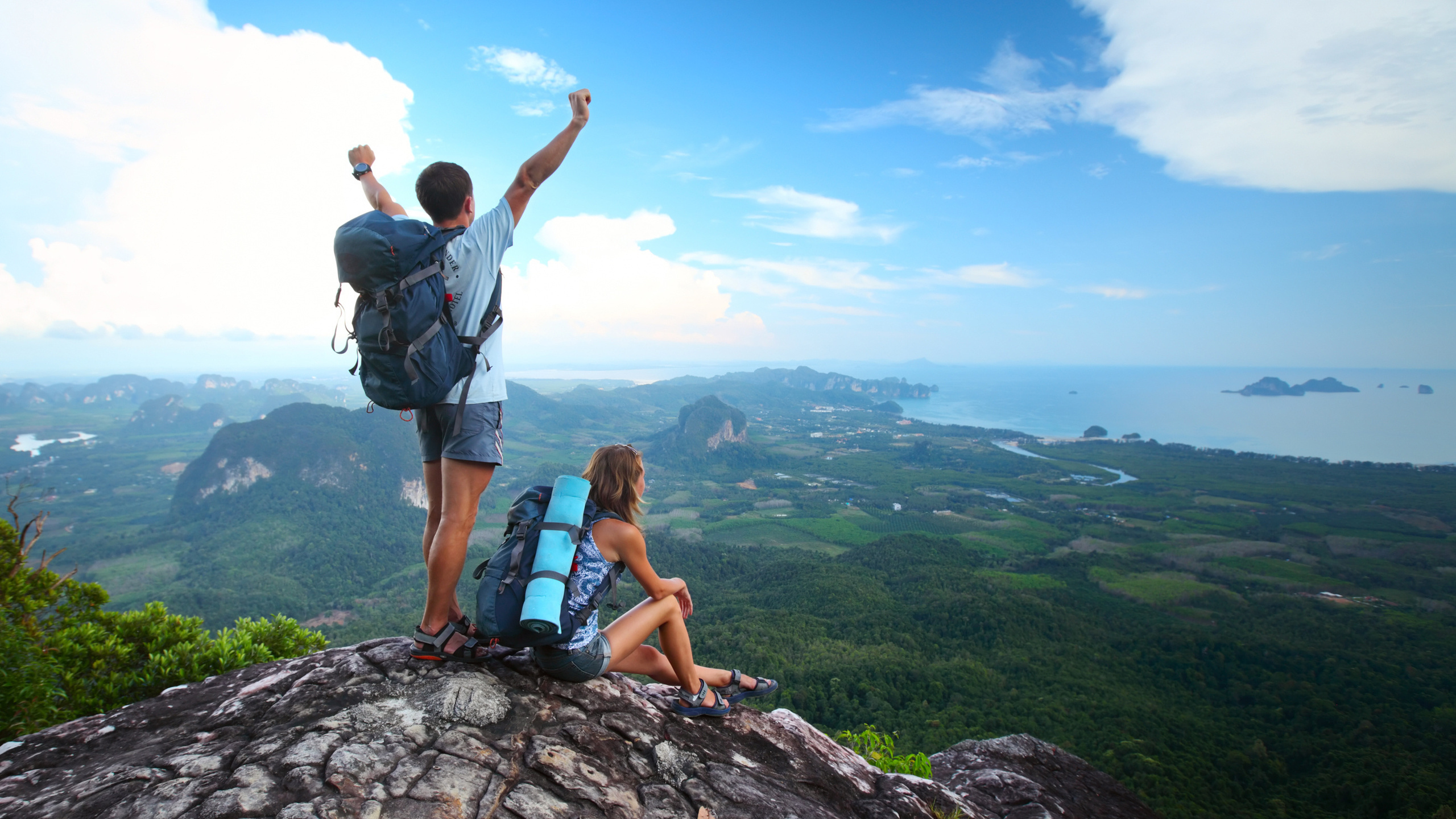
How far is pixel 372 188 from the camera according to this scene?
141 inches

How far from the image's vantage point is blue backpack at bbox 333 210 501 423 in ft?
8.99

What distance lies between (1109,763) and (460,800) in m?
28.1

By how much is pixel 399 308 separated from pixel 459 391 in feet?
1.79

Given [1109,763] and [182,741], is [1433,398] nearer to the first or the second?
[1109,763]

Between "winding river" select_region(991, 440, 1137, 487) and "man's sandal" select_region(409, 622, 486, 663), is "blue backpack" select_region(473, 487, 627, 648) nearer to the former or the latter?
"man's sandal" select_region(409, 622, 486, 663)

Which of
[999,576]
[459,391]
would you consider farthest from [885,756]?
[999,576]

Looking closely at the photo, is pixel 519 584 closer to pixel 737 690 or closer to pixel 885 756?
pixel 737 690

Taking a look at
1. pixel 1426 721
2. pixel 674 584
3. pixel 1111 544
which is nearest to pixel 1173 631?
pixel 1426 721

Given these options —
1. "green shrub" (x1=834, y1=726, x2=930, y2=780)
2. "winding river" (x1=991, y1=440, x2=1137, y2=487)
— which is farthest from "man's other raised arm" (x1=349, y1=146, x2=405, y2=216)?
"winding river" (x1=991, y1=440, x2=1137, y2=487)

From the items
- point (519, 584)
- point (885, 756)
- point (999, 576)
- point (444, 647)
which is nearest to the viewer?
point (519, 584)

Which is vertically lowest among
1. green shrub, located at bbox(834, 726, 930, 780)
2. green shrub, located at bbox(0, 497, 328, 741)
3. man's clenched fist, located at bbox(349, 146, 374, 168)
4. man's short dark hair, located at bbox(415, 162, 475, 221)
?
green shrub, located at bbox(834, 726, 930, 780)

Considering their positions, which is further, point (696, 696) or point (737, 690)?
point (737, 690)

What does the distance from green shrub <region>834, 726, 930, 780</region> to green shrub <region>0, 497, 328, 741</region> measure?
6.12 meters

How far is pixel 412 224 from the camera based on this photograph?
2.92 metres
